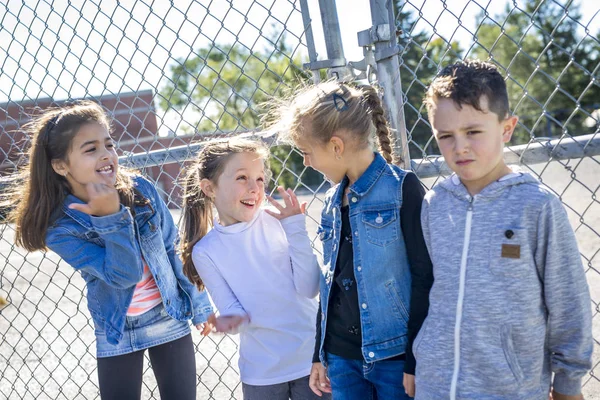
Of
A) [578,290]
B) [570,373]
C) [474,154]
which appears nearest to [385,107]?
[474,154]

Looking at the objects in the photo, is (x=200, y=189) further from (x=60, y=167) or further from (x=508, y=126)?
(x=508, y=126)

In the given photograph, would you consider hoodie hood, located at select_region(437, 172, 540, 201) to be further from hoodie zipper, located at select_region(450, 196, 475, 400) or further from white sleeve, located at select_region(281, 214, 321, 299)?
white sleeve, located at select_region(281, 214, 321, 299)

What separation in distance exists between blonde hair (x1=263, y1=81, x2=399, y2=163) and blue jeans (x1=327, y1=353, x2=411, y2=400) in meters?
0.73

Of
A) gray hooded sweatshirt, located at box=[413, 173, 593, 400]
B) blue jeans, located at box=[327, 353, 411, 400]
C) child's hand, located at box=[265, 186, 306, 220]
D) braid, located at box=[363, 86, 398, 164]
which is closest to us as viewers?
gray hooded sweatshirt, located at box=[413, 173, 593, 400]

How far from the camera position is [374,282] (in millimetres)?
2031

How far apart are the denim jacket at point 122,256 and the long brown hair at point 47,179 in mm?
49

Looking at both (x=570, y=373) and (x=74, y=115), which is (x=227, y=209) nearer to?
(x=74, y=115)

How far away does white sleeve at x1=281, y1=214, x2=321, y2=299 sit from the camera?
2299 millimetres

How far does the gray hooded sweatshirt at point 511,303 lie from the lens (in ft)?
5.43

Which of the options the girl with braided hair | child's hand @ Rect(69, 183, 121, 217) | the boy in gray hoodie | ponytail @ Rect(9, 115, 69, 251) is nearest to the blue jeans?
the girl with braided hair

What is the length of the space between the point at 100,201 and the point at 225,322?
2.34 feet

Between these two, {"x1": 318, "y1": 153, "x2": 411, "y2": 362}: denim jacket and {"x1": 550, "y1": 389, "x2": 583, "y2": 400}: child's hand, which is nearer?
{"x1": 550, "y1": 389, "x2": 583, "y2": 400}: child's hand

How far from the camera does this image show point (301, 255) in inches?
90.4

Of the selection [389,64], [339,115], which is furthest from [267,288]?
[389,64]
